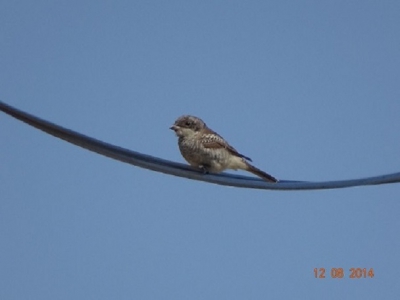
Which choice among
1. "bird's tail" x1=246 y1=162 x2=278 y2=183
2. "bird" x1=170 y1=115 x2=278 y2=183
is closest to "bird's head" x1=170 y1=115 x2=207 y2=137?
"bird" x1=170 y1=115 x2=278 y2=183

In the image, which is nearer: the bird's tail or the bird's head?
the bird's tail

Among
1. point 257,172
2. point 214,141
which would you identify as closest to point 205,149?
point 214,141

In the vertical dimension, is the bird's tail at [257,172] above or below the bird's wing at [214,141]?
below

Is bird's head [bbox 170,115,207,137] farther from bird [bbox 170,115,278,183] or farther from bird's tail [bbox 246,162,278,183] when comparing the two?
bird's tail [bbox 246,162,278,183]

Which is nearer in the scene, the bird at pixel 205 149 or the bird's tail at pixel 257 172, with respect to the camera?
the bird's tail at pixel 257 172

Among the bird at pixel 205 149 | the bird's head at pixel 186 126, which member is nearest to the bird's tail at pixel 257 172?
the bird at pixel 205 149

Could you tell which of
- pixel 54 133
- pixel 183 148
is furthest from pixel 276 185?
pixel 183 148

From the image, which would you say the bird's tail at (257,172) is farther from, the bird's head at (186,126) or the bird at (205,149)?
the bird's head at (186,126)
